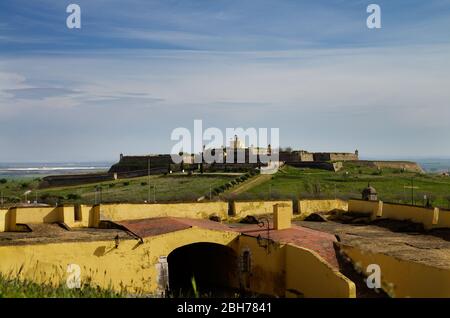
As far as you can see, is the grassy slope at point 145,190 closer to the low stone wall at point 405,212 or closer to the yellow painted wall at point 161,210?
the yellow painted wall at point 161,210

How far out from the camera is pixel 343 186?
2295 inches

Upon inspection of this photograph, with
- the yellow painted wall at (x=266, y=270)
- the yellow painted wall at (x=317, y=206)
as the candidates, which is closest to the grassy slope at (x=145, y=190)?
the yellow painted wall at (x=317, y=206)

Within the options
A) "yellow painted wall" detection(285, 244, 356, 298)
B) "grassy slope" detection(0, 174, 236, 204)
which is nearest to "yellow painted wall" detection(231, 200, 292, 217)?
"yellow painted wall" detection(285, 244, 356, 298)

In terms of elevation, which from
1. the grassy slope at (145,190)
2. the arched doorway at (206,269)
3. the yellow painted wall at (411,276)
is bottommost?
the arched doorway at (206,269)

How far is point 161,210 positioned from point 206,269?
3267mm

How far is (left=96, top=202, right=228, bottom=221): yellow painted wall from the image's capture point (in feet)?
87.8

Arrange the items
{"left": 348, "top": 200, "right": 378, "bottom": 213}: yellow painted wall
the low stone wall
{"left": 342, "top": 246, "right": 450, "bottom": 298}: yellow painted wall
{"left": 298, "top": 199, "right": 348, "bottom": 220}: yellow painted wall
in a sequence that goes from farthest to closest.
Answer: {"left": 298, "top": 199, "right": 348, "bottom": 220}: yellow painted wall < {"left": 348, "top": 200, "right": 378, "bottom": 213}: yellow painted wall < the low stone wall < {"left": 342, "top": 246, "right": 450, "bottom": 298}: yellow painted wall

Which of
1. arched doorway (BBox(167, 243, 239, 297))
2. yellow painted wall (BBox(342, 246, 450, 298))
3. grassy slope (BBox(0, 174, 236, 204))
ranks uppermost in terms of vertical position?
yellow painted wall (BBox(342, 246, 450, 298))

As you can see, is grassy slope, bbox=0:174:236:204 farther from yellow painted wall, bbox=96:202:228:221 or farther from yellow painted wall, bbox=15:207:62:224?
yellow painted wall, bbox=15:207:62:224

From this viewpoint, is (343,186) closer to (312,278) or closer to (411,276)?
(312,278)

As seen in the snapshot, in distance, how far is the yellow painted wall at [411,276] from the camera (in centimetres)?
1653

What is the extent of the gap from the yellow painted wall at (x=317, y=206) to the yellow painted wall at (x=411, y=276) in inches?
440

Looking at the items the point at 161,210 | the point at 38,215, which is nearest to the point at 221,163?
the point at 161,210

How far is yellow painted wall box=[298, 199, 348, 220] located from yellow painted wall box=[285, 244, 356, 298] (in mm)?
9844
